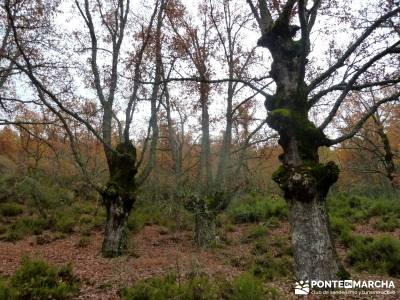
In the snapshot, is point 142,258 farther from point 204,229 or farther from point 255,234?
point 255,234

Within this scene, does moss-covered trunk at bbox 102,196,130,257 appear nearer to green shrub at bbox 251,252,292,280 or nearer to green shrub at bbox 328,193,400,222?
green shrub at bbox 251,252,292,280

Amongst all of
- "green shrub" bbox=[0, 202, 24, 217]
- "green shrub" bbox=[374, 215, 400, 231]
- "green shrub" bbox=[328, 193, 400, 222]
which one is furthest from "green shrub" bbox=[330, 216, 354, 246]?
"green shrub" bbox=[0, 202, 24, 217]

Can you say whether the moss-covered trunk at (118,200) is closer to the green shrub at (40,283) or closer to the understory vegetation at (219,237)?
the understory vegetation at (219,237)

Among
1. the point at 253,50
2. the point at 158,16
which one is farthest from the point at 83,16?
the point at 253,50

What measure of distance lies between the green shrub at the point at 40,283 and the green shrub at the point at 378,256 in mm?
6628

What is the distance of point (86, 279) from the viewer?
673cm

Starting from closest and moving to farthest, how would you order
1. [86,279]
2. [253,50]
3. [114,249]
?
[86,279], [114,249], [253,50]

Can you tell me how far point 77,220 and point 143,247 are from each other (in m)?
4.52

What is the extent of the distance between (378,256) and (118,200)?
713cm

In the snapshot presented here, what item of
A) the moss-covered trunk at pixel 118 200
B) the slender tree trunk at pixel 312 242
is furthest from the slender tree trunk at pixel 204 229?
the slender tree trunk at pixel 312 242

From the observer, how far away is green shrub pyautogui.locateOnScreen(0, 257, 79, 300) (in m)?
5.52

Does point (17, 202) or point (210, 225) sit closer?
point (210, 225)

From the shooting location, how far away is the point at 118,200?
32.7 ft

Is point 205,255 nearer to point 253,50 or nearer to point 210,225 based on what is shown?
point 210,225
